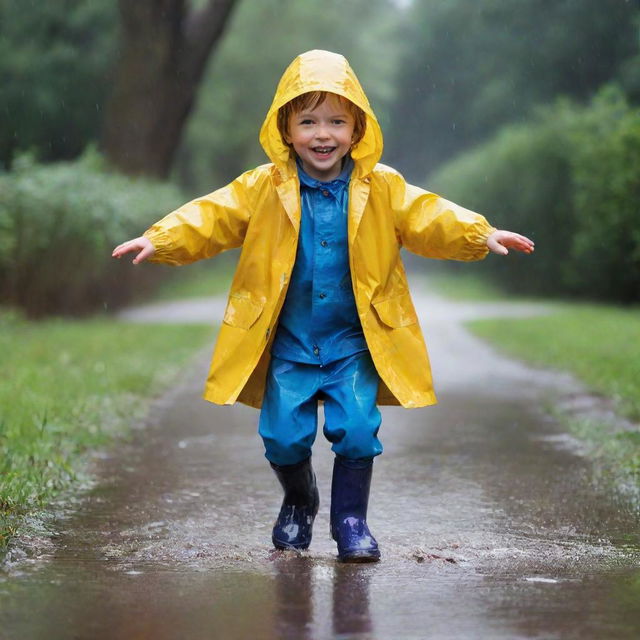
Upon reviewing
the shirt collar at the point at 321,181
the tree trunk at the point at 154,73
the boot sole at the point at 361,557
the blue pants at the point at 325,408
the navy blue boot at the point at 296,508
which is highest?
the tree trunk at the point at 154,73

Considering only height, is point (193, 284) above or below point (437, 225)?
above

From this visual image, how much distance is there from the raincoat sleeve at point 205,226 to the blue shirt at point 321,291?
0.75ft

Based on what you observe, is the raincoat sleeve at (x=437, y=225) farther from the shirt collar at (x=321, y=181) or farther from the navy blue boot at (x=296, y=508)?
the navy blue boot at (x=296, y=508)

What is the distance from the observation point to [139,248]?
4242mm

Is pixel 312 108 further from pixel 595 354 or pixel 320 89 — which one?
pixel 595 354

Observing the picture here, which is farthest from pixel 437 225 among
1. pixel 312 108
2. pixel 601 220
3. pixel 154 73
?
pixel 154 73

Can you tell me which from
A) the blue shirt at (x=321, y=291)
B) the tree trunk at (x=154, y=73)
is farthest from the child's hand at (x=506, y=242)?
the tree trunk at (x=154, y=73)

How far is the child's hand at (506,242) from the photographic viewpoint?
4234 mm

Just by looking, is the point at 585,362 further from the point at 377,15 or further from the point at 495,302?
the point at 377,15

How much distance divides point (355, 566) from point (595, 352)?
7.82 meters

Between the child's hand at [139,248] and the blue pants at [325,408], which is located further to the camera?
the blue pants at [325,408]

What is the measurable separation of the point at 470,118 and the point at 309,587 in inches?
2016

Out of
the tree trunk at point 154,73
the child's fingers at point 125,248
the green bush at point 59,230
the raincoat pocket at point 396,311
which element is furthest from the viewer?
the tree trunk at point 154,73

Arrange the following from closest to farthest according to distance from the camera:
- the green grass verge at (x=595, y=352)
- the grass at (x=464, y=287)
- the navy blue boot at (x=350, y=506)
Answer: the navy blue boot at (x=350, y=506) → the green grass verge at (x=595, y=352) → the grass at (x=464, y=287)
